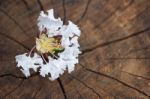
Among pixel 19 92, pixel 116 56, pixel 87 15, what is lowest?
pixel 19 92

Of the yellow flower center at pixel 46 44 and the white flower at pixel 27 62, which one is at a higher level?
the yellow flower center at pixel 46 44

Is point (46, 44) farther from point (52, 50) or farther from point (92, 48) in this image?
point (92, 48)

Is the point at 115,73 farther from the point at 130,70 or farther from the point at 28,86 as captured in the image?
the point at 28,86

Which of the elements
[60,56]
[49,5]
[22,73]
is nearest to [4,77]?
[22,73]

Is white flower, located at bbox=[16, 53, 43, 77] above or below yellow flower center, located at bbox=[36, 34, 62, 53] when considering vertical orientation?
below
